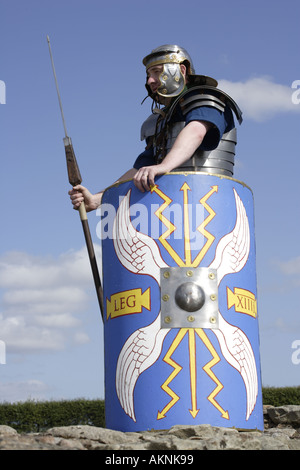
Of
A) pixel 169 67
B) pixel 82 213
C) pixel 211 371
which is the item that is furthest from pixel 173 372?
pixel 169 67

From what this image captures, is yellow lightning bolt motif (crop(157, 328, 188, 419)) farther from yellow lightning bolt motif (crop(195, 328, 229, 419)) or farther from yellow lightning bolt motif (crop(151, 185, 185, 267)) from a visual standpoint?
yellow lightning bolt motif (crop(151, 185, 185, 267))

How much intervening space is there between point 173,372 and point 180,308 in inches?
17.4

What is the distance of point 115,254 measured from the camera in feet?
18.5

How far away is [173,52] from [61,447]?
11.7ft

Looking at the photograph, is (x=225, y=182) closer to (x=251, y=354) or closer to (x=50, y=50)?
(x=251, y=354)

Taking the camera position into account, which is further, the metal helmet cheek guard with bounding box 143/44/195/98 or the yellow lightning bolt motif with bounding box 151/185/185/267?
the metal helmet cheek guard with bounding box 143/44/195/98

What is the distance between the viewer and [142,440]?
184 inches

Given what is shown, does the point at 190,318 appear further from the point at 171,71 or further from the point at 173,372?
the point at 171,71

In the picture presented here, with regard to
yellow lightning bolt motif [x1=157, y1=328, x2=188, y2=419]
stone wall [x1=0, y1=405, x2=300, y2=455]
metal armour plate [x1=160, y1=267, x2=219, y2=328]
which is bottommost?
stone wall [x1=0, y1=405, x2=300, y2=455]

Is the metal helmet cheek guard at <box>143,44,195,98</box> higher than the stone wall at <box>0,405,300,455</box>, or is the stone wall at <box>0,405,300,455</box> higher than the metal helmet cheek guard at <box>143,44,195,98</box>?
the metal helmet cheek guard at <box>143,44,195,98</box>

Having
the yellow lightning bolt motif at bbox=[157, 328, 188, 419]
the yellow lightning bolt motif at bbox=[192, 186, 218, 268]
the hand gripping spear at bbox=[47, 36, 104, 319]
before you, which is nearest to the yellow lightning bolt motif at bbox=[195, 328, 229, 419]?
the yellow lightning bolt motif at bbox=[157, 328, 188, 419]

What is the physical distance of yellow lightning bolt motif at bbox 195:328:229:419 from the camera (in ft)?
17.0

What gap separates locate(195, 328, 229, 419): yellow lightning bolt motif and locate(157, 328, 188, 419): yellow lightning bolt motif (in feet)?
0.41
